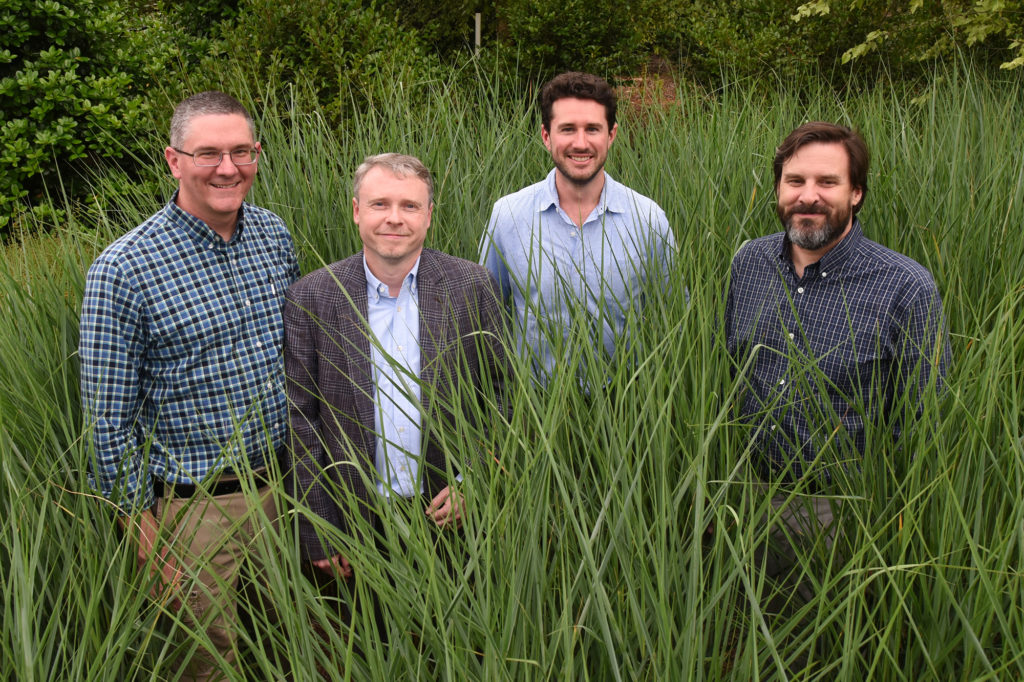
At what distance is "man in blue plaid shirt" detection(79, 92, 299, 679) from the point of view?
7.70 feet

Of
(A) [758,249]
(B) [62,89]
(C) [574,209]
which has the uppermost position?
(B) [62,89]

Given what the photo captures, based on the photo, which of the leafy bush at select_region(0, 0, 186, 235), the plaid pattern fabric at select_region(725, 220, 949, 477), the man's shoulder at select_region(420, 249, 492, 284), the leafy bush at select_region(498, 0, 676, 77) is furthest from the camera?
the leafy bush at select_region(498, 0, 676, 77)

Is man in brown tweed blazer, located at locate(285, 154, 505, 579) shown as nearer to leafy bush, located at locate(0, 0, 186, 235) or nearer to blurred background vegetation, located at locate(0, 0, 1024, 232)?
blurred background vegetation, located at locate(0, 0, 1024, 232)

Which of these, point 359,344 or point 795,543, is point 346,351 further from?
point 795,543

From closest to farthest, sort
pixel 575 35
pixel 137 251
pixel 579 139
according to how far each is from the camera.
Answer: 1. pixel 137 251
2. pixel 579 139
3. pixel 575 35

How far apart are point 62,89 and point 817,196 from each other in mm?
5070

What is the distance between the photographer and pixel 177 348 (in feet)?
8.09

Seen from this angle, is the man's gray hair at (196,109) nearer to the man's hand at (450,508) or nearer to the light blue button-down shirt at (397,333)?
the light blue button-down shirt at (397,333)

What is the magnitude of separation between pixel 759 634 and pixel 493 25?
7.07 m

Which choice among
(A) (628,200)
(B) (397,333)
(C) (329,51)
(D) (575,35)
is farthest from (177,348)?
(D) (575,35)

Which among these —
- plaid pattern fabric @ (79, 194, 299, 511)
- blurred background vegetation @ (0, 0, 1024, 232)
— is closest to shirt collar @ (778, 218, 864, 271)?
plaid pattern fabric @ (79, 194, 299, 511)

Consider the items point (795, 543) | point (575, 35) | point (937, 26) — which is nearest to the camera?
point (795, 543)

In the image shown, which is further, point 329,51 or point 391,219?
point 329,51

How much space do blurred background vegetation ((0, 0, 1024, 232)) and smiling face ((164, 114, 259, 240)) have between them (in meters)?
2.18
